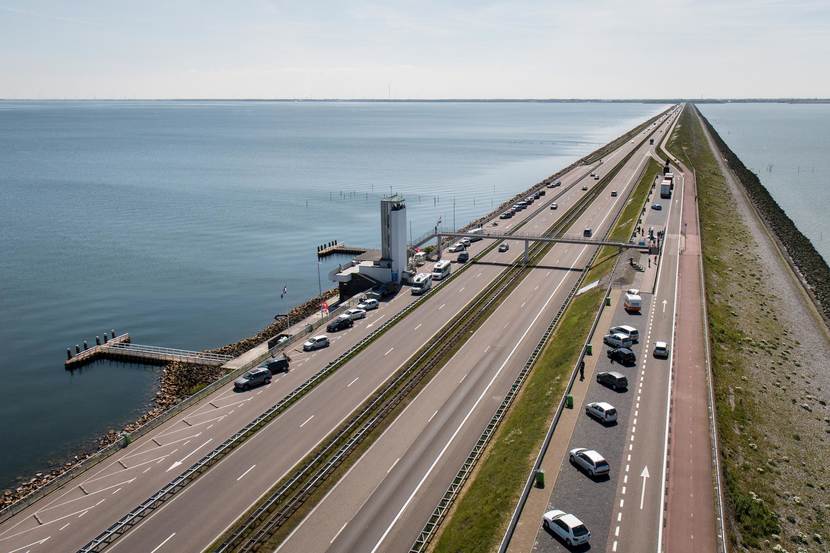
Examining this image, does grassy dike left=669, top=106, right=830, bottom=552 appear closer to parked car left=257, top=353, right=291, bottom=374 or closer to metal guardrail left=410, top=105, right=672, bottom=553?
metal guardrail left=410, top=105, right=672, bottom=553

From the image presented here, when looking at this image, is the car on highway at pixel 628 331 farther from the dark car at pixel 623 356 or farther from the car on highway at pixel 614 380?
the car on highway at pixel 614 380

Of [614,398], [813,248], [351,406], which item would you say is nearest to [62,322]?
[351,406]

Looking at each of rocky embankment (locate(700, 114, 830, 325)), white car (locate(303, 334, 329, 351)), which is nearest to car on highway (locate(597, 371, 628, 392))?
white car (locate(303, 334, 329, 351))

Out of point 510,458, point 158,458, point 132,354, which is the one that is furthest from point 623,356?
point 132,354

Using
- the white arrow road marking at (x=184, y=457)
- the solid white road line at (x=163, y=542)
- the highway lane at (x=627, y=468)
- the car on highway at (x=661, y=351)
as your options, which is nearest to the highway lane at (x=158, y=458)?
the white arrow road marking at (x=184, y=457)

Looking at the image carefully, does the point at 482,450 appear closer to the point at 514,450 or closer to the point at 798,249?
the point at 514,450

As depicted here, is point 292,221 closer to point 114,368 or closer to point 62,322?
point 62,322
